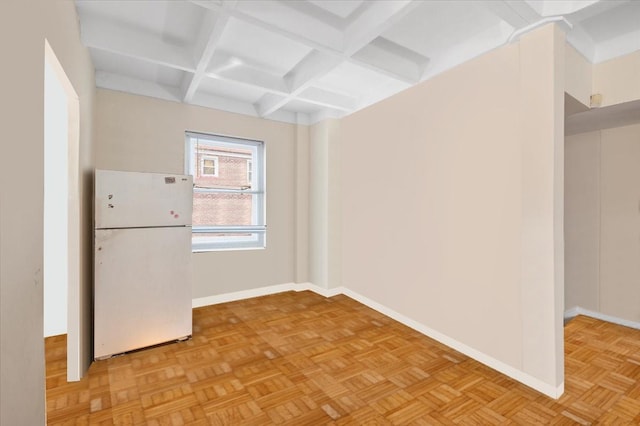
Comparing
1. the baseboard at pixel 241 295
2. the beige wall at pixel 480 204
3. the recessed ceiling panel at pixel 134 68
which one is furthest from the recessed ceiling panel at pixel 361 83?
the baseboard at pixel 241 295

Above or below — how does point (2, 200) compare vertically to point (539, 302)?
above

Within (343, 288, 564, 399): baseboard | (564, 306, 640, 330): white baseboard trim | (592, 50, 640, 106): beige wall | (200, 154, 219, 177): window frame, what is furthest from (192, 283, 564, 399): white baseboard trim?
(592, 50, 640, 106): beige wall

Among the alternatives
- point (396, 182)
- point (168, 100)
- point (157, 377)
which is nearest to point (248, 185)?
point (168, 100)

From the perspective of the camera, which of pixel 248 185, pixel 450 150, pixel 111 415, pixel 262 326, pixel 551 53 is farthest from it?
pixel 248 185

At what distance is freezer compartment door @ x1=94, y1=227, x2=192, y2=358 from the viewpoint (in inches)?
103

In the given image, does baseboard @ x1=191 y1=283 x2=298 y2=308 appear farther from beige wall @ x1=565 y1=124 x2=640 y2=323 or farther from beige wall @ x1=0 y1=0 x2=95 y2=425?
beige wall @ x1=565 y1=124 x2=640 y2=323

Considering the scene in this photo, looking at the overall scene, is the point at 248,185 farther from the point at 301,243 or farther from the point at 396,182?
the point at 396,182

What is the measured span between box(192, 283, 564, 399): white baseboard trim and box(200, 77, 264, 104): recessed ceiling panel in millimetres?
2657

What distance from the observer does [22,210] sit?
1.16m

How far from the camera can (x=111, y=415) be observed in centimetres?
195

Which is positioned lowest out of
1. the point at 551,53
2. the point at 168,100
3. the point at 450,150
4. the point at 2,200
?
the point at 2,200

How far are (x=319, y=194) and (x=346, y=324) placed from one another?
6.35 ft

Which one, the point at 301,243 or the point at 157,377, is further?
the point at 301,243

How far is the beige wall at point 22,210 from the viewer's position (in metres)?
1.03
